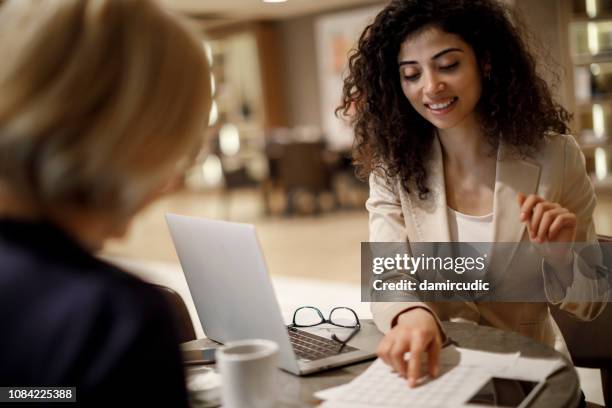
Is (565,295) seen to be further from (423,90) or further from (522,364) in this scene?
(423,90)

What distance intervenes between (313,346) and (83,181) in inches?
30.0

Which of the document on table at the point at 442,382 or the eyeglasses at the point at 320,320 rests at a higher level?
the eyeglasses at the point at 320,320

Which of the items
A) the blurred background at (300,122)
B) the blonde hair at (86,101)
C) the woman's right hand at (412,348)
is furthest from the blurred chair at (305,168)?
the blonde hair at (86,101)

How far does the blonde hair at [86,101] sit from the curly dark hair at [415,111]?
107cm

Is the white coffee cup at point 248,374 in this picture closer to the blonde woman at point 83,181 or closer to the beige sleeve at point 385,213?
the blonde woman at point 83,181

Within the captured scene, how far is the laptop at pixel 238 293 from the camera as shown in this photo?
1.03 meters

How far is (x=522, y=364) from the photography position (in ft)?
3.64

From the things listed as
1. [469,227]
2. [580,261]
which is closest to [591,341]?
[580,261]

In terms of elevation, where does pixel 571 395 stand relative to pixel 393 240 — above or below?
below

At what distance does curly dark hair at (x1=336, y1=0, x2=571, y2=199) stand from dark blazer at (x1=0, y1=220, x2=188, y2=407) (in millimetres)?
1120

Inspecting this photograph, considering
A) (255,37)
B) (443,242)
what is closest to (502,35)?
(443,242)

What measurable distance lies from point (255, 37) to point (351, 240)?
664cm

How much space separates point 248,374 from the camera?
0.90 meters

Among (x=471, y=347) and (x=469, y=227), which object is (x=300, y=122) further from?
(x=471, y=347)
